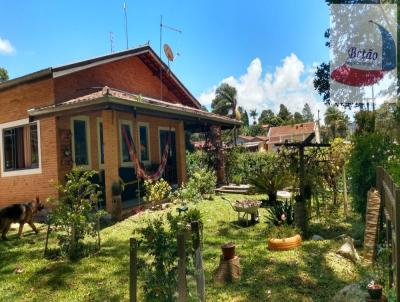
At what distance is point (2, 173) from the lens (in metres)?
12.2

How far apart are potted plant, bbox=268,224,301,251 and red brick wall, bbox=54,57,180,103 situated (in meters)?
7.88

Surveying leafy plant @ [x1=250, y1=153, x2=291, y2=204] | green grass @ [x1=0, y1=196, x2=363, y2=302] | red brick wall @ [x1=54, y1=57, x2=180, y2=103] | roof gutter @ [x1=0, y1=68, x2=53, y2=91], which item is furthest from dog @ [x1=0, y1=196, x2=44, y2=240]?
leafy plant @ [x1=250, y1=153, x2=291, y2=204]

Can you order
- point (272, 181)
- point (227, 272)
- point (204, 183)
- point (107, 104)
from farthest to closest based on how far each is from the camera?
point (204, 183)
point (272, 181)
point (107, 104)
point (227, 272)

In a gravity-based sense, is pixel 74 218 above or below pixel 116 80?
below

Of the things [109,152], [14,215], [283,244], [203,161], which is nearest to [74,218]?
[14,215]

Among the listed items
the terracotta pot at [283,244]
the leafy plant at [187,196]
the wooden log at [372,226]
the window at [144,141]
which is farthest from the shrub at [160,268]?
the window at [144,141]

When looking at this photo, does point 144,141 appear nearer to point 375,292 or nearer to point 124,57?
point 124,57

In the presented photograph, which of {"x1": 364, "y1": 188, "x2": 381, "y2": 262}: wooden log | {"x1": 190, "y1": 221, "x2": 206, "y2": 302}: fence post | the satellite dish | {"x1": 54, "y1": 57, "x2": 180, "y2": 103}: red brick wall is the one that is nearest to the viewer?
{"x1": 190, "y1": 221, "x2": 206, "y2": 302}: fence post

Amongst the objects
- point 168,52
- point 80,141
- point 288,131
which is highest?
point 168,52

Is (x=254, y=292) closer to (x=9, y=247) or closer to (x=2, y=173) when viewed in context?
(x=9, y=247)

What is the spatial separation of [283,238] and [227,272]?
1.71m

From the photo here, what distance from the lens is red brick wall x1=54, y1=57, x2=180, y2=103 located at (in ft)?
36.3

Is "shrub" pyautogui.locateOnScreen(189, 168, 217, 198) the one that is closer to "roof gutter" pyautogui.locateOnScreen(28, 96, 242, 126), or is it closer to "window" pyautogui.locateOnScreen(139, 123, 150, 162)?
"roof gutter" pyautogui.locateOnScreen(28, 96, 242, 126)

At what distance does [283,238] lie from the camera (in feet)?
20.2
